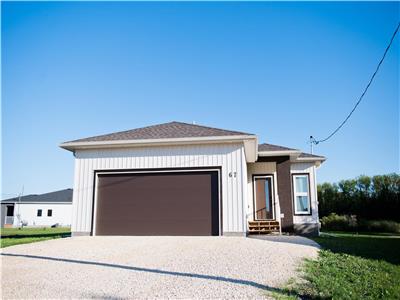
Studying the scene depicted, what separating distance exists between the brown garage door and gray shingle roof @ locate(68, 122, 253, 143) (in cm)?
136

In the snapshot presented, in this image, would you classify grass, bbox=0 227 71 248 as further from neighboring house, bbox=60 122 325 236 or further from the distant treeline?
the distant treeline

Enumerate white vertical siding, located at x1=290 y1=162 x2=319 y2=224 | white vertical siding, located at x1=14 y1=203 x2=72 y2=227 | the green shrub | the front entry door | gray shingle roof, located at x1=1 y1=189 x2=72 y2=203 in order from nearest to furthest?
the front entry door
white vertical siding, located at x1=290 y1=162 x2=319 y2=224
the green shrub
white vertical siding, located at x1=14 y1=203 x2=72 y2=227
gray shingle roof, located at x1=1 y1=189 x2=72 y2=203

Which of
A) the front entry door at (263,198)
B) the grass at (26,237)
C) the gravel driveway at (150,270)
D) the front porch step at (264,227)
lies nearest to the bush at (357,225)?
the front entry door at (263,198)

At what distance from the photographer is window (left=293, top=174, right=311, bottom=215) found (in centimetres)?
1540

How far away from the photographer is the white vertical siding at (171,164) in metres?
11.4

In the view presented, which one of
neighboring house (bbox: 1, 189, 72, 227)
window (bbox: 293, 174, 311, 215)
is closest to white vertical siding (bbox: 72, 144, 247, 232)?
window (bbox: 293, 174, 311, 215)

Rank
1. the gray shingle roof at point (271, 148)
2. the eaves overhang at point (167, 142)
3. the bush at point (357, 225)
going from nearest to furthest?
the eaves overhang at point (167, 142)
the gray shingle roof at point (271, 148)
the bush at point (357, 225)

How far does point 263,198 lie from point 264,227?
1949 millimetres

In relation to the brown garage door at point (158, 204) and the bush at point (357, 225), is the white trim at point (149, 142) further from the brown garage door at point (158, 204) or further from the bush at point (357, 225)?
the bush at point (357, 225)

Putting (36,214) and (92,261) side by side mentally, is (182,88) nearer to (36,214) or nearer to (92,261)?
(92,261)

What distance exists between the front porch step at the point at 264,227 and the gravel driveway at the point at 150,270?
4.16 m

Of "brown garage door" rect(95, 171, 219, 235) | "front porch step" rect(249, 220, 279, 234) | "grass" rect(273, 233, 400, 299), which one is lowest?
"grass" rect(273, 233, 400, 299)

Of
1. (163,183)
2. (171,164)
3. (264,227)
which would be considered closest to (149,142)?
(171,164)

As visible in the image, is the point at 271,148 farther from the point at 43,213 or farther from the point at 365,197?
the point at 43,213
